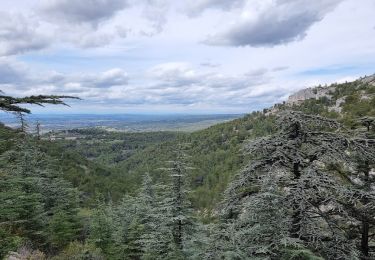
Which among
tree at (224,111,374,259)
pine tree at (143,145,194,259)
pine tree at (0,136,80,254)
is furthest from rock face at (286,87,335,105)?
tree at (224,111,374,259)

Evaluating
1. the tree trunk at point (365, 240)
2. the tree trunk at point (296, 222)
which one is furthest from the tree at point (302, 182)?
the tree trunk at point (365, 240)

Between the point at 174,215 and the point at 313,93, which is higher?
the point at 313,93

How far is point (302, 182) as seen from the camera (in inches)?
333

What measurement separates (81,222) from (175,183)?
11.0m

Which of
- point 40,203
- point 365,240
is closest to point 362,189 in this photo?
point 365,240

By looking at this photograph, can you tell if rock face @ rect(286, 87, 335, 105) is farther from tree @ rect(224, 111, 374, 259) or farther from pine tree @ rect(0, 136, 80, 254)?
tree @ rect(224, 111, 374, 259)

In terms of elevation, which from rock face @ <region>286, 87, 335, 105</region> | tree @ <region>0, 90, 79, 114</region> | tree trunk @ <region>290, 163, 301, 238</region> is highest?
rock face @ <region>286, 87, 335, 105</region>

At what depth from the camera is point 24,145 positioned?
2331 cm

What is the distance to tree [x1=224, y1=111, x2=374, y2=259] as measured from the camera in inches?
328

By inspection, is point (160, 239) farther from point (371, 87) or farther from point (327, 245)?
point (371, 87)

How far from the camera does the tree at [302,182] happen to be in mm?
8344

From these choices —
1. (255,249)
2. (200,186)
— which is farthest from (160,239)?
(200,186)

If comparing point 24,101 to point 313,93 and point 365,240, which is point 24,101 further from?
point 313,93

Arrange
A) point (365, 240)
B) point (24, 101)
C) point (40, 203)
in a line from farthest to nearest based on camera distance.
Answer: point (40, 203)
point (365, 240)
point (24, 101)
